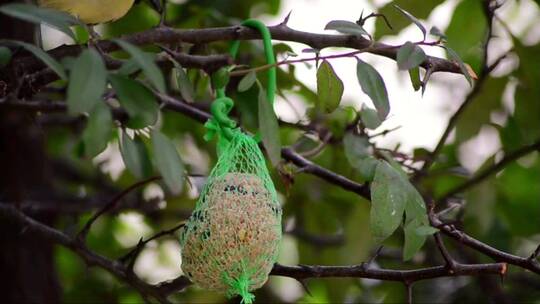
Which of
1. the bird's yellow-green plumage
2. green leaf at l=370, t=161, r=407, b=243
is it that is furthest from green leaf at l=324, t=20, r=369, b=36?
the bird's yellow-green plumage

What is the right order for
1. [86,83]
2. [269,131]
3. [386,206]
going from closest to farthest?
[86,83] → [269,131] → [386,206]

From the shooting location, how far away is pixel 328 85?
1400 millimetres

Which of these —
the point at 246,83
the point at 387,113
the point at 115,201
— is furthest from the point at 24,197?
the point at 387,113

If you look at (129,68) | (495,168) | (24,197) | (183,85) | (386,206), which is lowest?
(24,197)

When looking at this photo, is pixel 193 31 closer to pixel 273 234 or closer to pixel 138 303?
pixel 273 234

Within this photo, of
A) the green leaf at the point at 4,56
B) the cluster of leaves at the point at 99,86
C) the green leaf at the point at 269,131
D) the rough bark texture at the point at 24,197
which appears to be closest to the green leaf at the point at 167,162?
the cluster of leaves at the point at 99,86

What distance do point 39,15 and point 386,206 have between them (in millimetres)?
550

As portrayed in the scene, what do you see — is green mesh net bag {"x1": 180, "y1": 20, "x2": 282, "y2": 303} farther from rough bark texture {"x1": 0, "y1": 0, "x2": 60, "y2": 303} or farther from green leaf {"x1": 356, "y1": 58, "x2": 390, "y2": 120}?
rough bark texture {"x1": 0, "y1": 0, "x2": 60, "y2": 303}

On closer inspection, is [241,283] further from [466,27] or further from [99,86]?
[466,27]

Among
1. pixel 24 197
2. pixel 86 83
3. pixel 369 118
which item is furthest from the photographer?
pixel 24 197

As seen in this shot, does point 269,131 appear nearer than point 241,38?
Yes

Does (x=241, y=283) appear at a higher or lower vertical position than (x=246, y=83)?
lower

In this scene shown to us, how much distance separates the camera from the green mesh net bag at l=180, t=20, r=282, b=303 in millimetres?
1401

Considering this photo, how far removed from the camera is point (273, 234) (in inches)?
56.2
